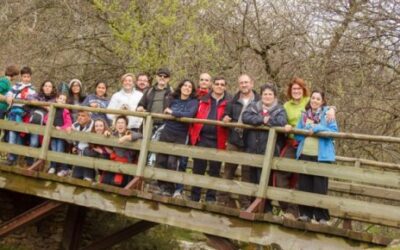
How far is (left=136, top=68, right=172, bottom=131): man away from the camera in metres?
7.70

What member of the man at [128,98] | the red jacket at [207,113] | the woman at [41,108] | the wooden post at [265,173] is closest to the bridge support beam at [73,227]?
the woman at [41,108]

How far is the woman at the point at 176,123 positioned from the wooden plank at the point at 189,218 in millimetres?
352

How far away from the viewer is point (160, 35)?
12453 millimetres

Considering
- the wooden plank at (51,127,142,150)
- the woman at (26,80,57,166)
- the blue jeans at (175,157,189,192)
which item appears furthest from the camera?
the woman at (26,80,57,166)

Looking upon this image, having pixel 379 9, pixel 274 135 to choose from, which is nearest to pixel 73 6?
pixel 379 9

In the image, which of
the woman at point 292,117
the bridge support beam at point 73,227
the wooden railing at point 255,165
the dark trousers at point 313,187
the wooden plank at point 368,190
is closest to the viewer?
the wooden railing at point 255,165

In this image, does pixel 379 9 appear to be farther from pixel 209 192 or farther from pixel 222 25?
pixel 209 192

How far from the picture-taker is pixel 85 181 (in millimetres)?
8000

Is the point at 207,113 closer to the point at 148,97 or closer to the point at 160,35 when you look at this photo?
the point at 148,97

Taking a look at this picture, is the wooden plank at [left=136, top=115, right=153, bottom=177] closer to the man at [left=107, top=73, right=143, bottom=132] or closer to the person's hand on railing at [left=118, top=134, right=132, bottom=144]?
the person's hand on railing at [left=118, top=134, right=132, bottom=144]

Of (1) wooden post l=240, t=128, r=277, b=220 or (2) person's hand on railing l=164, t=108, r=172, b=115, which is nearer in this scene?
(1) wooden post l=240, t=128, r=277, b=220

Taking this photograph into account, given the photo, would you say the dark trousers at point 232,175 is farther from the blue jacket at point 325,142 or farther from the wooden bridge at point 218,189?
the blue jacket at point 325,142

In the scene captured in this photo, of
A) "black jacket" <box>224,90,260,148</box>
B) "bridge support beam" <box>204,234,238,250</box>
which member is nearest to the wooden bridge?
"bridge support beam" <box>204,234,238,250</box>

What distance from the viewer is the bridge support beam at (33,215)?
8727mm
